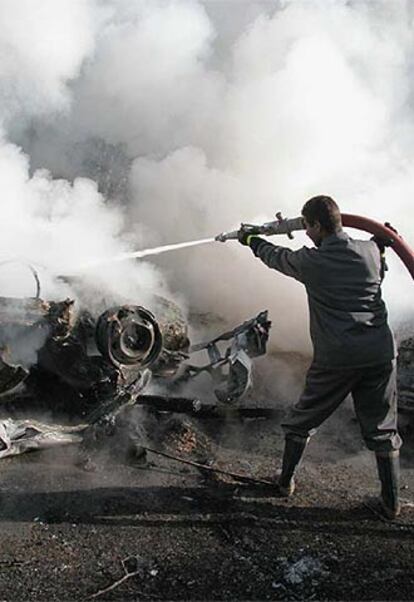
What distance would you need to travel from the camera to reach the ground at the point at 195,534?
3.31 m

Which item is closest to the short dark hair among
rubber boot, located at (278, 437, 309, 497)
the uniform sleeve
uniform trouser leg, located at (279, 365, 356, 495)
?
the uniform sleeve

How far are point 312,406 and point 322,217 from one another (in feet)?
3.76

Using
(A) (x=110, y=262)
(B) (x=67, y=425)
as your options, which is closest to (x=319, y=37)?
(A) (x=110, y=262)

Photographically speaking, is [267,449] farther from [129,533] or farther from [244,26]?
[244,26]

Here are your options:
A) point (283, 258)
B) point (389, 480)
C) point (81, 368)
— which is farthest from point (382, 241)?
point (81, 368)

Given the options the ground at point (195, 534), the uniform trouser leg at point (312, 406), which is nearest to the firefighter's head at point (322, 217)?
the uniform trouser leg at point (312, 406)

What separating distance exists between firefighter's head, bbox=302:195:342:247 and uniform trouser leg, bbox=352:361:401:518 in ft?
2.79

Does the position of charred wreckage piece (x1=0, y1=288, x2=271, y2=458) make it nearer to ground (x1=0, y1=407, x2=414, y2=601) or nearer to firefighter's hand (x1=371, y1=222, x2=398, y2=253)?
ground (x1=0, y1=407, x2=414, y2=601)

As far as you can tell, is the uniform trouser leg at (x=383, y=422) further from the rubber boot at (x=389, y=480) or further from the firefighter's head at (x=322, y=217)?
the firefighter's head at (x=322, y=217)

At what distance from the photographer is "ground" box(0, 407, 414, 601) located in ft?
10.9

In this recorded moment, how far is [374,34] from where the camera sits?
11617 mm

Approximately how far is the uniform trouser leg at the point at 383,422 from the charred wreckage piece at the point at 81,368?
143 cm

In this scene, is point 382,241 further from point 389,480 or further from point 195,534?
point 195,534

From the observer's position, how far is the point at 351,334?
155 inches
